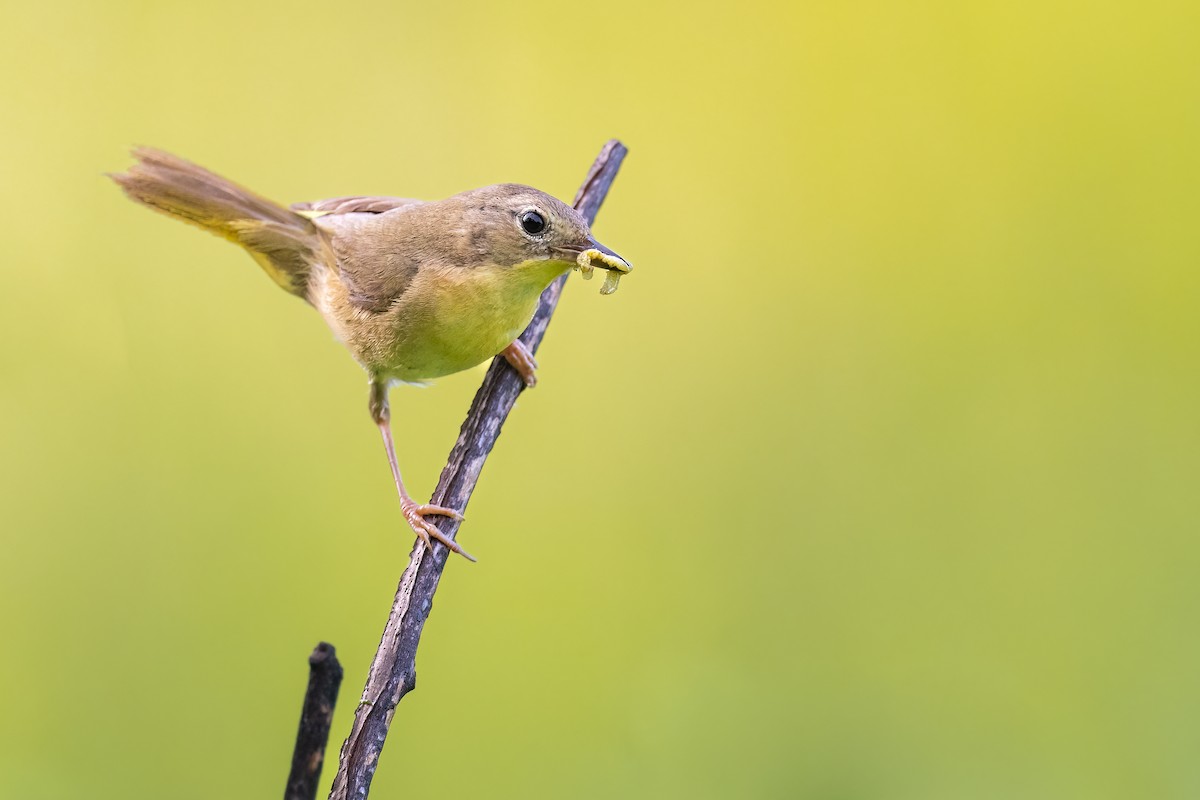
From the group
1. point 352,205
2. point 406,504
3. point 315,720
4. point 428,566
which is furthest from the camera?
point 352,205

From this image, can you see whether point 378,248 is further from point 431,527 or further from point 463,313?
point 431,527

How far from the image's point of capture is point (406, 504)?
2234 millimetres

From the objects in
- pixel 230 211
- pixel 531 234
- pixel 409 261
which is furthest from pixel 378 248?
pixel 531 234

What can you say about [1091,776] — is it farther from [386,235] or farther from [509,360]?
[386,235]

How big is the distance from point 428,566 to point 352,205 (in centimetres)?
109

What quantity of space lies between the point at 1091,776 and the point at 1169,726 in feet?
0.81

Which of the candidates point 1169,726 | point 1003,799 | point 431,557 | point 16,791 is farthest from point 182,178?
point 1169,726

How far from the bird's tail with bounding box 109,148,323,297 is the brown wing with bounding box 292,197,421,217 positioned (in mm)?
171

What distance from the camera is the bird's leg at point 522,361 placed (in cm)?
234

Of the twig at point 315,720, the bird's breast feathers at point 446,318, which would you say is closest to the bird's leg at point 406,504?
the bird's breast feathers at point 446,318

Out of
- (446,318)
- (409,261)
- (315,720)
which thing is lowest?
(315,720)

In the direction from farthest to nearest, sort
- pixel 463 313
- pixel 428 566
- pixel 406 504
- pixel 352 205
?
pixel 352 205
pixel 406 504
pixel 463 313
pixel 428 566

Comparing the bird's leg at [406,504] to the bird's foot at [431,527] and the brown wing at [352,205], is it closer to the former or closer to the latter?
the bird's foot at [431,527]

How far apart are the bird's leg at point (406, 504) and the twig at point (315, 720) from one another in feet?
1.40
